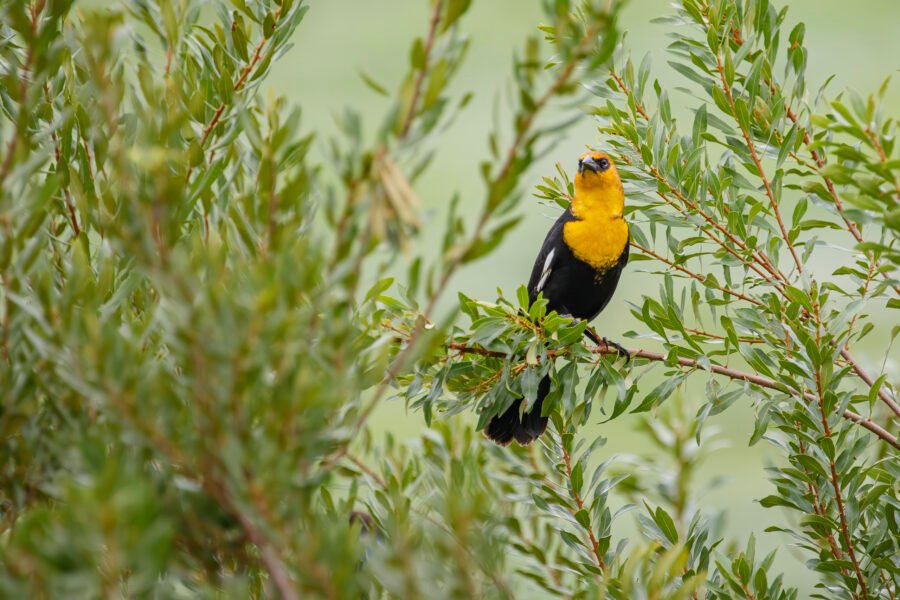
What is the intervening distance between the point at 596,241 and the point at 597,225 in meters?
0.05

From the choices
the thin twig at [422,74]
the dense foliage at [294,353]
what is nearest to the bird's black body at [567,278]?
the dense foliage at [294,353]

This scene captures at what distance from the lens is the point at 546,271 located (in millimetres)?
2361

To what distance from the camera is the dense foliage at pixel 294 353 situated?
1.64 feet

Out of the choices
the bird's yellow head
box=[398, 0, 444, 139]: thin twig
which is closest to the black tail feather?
the bird's yellow head

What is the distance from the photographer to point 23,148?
22.9 inches

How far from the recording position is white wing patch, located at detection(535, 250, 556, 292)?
7.72 ft

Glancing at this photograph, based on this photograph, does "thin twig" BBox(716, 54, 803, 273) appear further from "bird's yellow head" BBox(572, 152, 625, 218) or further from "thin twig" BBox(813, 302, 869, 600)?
"bird's yellow head" BBox(572, 152, 625, 218)

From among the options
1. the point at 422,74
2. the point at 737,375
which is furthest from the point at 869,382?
the point at 422,74

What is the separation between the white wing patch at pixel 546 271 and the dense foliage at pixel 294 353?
119 cm

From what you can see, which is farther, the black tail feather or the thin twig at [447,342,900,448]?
the black tail feather

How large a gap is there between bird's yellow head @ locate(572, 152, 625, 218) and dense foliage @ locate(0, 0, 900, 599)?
122cm

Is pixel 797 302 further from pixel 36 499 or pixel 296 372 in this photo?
pixel 36 499

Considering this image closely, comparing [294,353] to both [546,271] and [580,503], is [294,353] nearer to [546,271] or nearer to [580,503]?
→ [580,503]

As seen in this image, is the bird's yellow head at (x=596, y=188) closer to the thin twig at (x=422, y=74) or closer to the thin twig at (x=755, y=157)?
the thin twig at (x=755, y=157)
